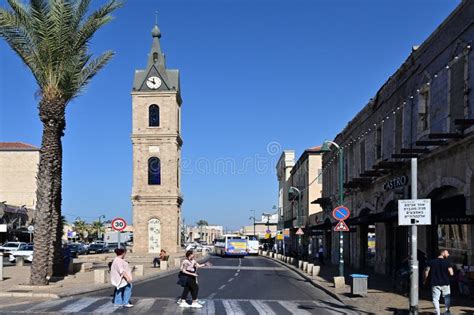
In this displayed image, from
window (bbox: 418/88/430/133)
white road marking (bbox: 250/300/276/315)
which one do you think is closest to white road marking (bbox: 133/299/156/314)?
white road marking (bbox: 250/300/276/315)

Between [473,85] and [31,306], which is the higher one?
[473,85]

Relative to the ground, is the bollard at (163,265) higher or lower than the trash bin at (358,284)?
lower

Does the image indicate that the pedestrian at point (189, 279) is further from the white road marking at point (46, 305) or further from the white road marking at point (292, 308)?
the white road marking at point (46, 305)

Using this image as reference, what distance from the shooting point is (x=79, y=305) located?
16.1 meters

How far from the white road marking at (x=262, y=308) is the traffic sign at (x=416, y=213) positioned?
4.25 metres

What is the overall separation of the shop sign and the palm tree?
13.6 m

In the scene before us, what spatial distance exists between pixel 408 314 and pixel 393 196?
14.3 m

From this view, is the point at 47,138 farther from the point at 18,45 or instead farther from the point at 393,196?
the point at 393,196

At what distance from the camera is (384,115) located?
30.1 metres

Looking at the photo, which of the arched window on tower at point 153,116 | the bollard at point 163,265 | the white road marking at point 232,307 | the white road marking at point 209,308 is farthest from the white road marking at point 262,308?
the arched window on tower at point 153,116

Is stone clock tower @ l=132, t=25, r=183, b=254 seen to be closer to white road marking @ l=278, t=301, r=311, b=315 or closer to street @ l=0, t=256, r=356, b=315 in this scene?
street @ l=0, t=256, r=356, b=315

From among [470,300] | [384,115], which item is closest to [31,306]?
[470,300]

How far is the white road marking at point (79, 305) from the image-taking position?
14.9 meters

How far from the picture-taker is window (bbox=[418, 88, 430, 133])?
23.6m
